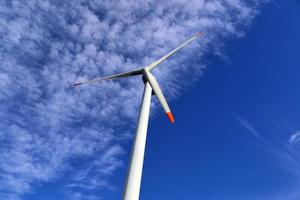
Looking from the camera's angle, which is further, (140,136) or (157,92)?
(157,92)

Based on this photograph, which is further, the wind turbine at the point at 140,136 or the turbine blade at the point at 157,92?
the turbine blade at the point at 157,92

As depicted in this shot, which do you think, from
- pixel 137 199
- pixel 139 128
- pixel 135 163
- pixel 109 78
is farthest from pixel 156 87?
pixel 137 199

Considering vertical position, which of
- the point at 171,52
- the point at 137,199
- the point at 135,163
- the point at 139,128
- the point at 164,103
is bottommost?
the point at 137,199

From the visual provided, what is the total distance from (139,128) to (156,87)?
10540 millimetres

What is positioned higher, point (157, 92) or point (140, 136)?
point (157, 92)

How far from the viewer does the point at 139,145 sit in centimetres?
2530

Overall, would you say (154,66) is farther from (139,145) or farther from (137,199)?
(137,199)

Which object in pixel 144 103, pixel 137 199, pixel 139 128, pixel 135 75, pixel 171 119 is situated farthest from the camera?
pixel 135 75

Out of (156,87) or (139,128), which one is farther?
(156,87)

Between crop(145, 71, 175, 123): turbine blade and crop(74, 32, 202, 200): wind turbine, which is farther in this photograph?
crop(145, 71, 175, 123): turbine blade

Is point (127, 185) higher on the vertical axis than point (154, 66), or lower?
lower

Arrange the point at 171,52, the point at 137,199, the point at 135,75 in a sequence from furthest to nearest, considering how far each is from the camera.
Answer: the point at 171,52 < the point at 135,75 < the point at 137,199

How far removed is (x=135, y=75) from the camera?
40406 millimetres

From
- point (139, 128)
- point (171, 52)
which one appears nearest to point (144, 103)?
point (139, 128)
